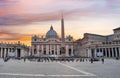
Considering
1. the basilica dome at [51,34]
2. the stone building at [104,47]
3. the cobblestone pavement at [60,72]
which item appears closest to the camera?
the cobblestone pavement at [60,72]

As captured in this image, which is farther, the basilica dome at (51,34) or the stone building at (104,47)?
the basilica dome at (51,34)

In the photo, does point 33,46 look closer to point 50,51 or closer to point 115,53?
point 50,51

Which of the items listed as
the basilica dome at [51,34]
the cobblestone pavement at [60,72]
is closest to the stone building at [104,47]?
the basilica dome at [51,34]

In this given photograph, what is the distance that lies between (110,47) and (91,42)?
18.7m

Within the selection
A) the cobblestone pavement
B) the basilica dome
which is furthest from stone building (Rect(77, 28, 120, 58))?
the cobblestone pavement

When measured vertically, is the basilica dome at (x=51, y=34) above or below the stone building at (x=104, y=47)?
above

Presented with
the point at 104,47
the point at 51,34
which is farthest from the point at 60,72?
the point at 51,34

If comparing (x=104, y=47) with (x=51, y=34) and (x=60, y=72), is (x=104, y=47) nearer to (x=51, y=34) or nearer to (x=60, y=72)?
(x=51, y=34)

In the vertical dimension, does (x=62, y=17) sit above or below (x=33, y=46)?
above

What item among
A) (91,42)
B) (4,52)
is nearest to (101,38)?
(91,42)

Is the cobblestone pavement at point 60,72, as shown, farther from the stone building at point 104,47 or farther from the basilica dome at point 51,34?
the basilica dome at point 51,34

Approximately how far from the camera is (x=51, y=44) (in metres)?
164

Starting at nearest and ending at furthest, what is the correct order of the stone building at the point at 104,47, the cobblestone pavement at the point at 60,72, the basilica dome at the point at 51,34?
the cobblestone pavement at the point at 60,72 < the stone building at the point at 104,47 < the basilica dome at the point at 51,34

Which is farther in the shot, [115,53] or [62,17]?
[115,53]
